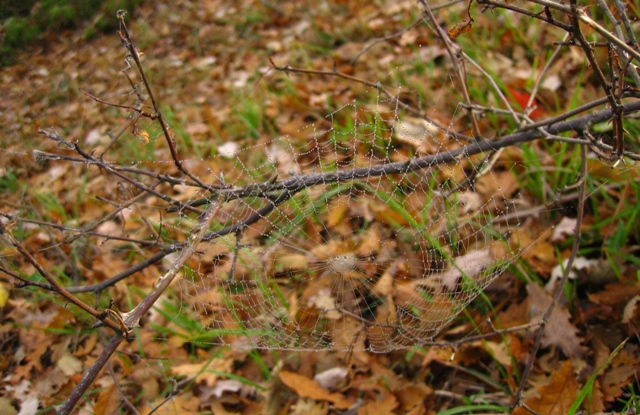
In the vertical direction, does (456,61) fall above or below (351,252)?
above

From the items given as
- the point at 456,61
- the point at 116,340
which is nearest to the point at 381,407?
the point at 116,340

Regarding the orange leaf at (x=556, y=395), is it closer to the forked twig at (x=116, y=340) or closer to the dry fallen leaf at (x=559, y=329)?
the dry fallen leaf at (x=559, y=329)

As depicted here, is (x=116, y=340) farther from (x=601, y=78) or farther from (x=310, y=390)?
(x=601, y=78)

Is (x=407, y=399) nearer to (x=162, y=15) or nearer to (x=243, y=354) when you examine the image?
(x=243, y=354)

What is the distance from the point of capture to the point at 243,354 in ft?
7.26

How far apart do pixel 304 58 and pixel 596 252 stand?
8.82 feet

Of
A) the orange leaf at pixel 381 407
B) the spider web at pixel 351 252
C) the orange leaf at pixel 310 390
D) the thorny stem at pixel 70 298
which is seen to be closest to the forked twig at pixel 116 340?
the thorny stem at pixel 70 298

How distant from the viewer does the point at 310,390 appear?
1.95m

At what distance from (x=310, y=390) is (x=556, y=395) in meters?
0.94

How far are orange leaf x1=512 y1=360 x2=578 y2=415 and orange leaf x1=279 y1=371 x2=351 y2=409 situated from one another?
67 cm

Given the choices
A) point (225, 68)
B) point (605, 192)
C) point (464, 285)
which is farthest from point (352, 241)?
point (225, 68)

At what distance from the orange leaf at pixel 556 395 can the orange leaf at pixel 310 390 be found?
67cm

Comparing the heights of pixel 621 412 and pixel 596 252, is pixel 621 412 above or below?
below

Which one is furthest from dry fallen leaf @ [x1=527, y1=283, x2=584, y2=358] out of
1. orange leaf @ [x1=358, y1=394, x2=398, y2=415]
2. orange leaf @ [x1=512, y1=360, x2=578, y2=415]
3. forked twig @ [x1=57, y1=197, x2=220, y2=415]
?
forked twig @ [x1=57, y1=197, x2=220, y2=415]
